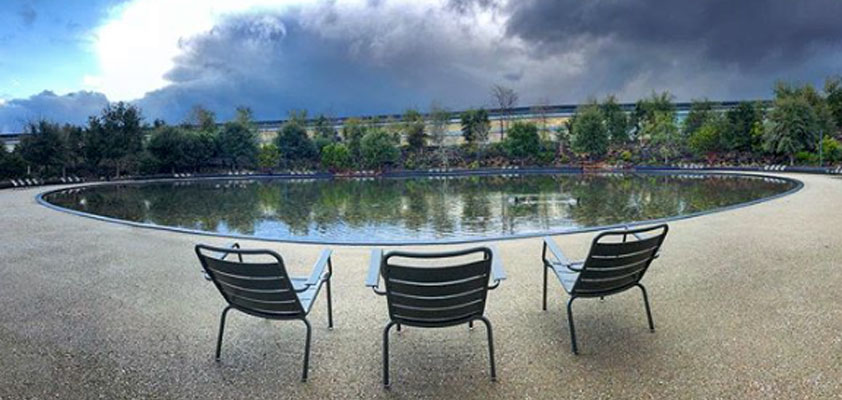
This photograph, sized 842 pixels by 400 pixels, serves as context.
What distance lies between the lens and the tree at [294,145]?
29.1m

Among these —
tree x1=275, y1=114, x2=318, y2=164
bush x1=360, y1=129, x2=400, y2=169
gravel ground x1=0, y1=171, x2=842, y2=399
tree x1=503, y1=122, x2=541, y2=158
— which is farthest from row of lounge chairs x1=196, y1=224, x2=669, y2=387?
tree x1=275, y1=114, x2=318, y2=164

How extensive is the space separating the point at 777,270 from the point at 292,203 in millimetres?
11282

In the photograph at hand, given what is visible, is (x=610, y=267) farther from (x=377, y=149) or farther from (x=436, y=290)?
(x=377, y=149)

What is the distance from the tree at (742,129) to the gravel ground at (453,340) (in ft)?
75.3

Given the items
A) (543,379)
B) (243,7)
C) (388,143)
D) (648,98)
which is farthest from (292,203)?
(648,98)

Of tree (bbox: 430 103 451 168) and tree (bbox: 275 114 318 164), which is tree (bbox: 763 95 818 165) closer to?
tree (bbox: 430 103 451 168)

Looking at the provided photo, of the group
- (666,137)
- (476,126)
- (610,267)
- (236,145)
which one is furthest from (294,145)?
(610,267)

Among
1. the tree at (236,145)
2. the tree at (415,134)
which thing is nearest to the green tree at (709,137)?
the tree at (415,134)

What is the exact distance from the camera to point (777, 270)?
4023mm

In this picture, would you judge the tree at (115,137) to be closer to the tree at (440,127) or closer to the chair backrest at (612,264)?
the tree at (440,127)

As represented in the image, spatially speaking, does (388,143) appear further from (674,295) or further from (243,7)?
(674,295)

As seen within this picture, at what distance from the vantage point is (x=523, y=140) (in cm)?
2722

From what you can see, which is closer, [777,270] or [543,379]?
[543,379]

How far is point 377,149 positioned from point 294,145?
5.88m
